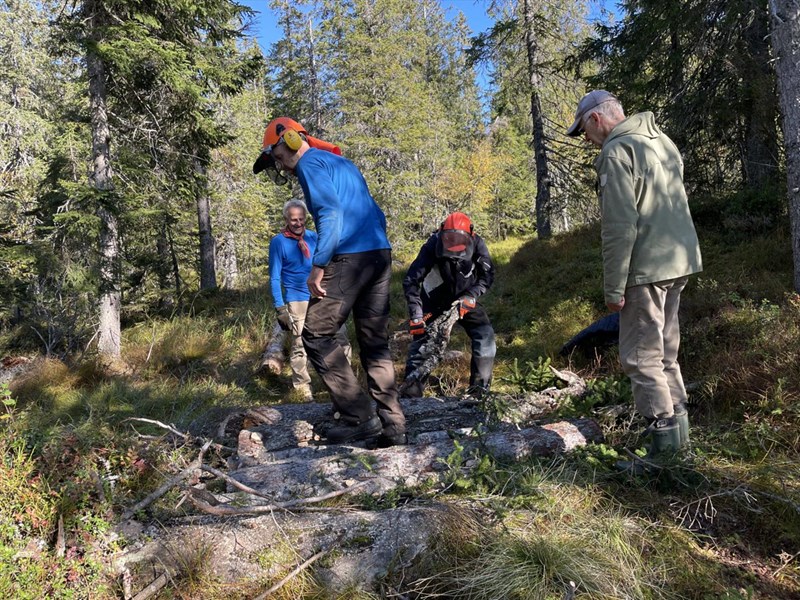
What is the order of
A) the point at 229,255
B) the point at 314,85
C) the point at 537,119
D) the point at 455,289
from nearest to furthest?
1. the point at 455,289
2. the point at 537,119
3. the point at 314,85
4. the point at 229,255

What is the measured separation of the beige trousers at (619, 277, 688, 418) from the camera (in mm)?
2736

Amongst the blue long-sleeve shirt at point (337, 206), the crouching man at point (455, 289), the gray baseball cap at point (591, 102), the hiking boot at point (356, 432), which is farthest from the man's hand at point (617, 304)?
the crouching man at point (455, 289)

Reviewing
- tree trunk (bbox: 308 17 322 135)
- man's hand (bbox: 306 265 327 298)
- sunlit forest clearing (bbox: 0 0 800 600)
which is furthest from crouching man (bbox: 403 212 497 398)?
tree trunk (bbox: 308 17 322 135)

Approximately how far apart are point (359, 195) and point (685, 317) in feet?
11.7

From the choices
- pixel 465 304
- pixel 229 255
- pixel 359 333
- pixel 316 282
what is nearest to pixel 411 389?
pixel 465 304

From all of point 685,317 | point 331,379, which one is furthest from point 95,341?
point 685,317

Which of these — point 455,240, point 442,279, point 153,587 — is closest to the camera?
point 153,587

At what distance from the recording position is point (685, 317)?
4.99 metres

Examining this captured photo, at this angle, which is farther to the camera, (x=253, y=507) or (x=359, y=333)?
(x=359, y=333)

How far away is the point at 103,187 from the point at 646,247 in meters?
8.27

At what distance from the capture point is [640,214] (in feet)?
9.06

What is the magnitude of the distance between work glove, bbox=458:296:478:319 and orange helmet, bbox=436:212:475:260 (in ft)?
1.32

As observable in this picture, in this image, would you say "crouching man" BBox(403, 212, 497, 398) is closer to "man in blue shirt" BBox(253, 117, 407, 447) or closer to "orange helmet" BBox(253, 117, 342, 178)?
"man in blue shirt" BBox(253, 117, 407, 447)

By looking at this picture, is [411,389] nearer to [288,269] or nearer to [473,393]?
[473,393]
